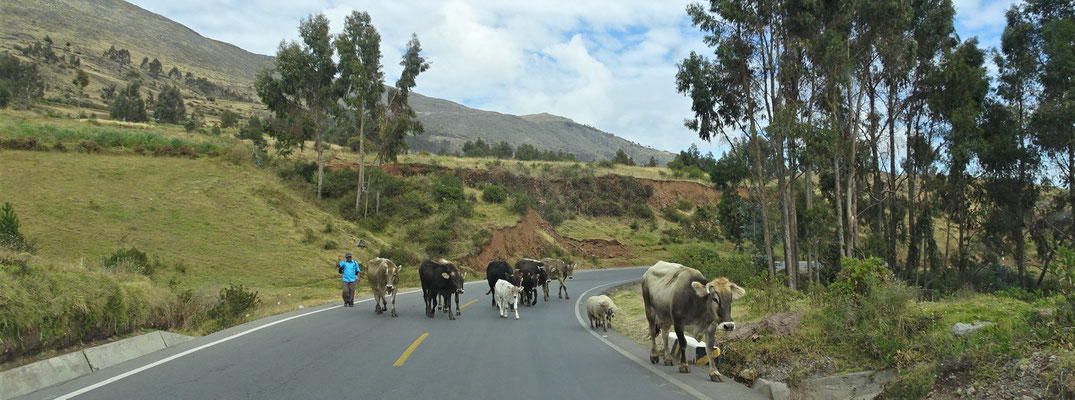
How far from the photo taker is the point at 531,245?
5112 centimetres

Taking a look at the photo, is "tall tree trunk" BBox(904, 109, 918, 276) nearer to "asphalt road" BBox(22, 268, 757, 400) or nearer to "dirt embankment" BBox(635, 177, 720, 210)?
"asphalt road" BBox(22, 268, 757, 400)

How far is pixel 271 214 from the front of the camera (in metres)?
36.8

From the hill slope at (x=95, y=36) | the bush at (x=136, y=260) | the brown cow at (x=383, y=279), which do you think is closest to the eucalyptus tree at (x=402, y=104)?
the bush at (x=136, y=260)

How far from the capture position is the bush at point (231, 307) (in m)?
13.5

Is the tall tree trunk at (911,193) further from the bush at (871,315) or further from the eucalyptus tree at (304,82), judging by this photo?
the eucalyptus tree at (304,82)

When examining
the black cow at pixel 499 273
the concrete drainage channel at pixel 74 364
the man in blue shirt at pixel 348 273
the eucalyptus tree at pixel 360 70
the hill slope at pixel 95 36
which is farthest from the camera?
the hill slope at pixel 95 36

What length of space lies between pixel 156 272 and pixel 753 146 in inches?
1101

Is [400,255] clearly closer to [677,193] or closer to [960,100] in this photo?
[960,100]

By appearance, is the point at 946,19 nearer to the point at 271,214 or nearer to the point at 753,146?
the point at 753,146

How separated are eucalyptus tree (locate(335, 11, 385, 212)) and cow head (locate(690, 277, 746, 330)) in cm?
4125

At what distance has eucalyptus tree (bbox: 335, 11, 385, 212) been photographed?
45125mm

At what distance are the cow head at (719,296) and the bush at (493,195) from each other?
50082mm

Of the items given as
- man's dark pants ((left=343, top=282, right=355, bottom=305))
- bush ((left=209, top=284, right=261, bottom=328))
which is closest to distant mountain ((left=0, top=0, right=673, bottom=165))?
man's dark pants ((left=343, top=282, right=355, bottom=305))

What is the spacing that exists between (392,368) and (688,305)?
4494 millimetres
